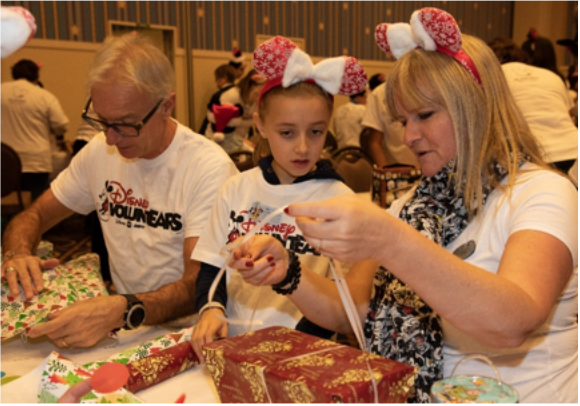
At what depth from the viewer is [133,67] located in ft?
6.97

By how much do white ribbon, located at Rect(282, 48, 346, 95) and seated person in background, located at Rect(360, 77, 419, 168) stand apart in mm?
3153

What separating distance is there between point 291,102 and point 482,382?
113 centimetres

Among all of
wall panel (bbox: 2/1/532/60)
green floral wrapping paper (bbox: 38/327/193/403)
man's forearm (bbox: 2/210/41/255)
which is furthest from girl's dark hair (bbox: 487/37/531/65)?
wall panel (bbox: 2/1/532/60)

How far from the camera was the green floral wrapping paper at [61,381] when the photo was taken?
1110 mm

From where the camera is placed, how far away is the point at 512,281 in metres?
1.15

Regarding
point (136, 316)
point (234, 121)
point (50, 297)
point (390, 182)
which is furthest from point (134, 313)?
point (234, 121)

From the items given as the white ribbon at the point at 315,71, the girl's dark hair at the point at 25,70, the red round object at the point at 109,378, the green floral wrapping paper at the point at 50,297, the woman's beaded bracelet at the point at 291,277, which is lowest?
the green floral wrapping paper at the point at 50,297

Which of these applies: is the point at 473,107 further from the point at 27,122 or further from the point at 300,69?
the point at 27,122

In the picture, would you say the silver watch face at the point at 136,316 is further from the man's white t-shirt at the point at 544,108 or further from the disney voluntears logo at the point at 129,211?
the man's white t-shirt at the point at 544,108

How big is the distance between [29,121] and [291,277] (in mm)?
5953

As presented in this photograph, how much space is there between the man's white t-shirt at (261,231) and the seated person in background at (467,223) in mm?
206

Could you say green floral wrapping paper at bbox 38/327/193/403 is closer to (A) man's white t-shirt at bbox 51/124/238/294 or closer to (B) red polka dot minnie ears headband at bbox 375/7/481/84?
(A) man's white t-shirt at bbox 51/124/238/294

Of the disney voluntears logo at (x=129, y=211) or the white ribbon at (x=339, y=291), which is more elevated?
the white ribbon at (x=339, y=291)

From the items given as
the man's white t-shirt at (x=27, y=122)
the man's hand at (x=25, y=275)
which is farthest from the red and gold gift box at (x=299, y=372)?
the man's white t-shirt at (x=27, y=122)
